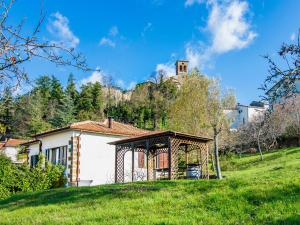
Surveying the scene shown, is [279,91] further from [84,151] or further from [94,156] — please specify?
[94,156]

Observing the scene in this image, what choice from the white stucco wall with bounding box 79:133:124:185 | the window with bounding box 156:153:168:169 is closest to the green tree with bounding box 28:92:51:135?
the window with bounding box 156:153:168:169

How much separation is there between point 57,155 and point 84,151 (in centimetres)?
244

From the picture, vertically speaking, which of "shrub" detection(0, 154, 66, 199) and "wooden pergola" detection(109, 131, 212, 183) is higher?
"wooden pergola" detection(109, 131, 212, 183)

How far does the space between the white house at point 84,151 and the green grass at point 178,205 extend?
12.9 m

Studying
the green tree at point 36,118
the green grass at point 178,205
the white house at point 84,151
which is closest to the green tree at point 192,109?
the white house at point 84,151

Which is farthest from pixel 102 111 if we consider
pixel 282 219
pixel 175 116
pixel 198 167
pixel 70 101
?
pixel 282 219

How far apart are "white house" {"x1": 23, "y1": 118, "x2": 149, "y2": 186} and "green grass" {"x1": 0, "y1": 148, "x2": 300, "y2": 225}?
1294 centimetres

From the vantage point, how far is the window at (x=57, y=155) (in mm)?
27078

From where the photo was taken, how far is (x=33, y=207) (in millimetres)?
12102

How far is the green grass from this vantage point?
28.3 ft

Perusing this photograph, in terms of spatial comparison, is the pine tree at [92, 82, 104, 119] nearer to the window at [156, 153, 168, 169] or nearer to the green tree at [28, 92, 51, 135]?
the green tree at [28, 92, 51, 135]

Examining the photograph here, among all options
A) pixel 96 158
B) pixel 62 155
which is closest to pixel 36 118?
pixel 62 155

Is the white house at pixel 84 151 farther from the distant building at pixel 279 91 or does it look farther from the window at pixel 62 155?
the distant building at pixel 279 91

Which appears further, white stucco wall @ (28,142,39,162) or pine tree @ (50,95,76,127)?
pine tree @ (50,95,76,127)
